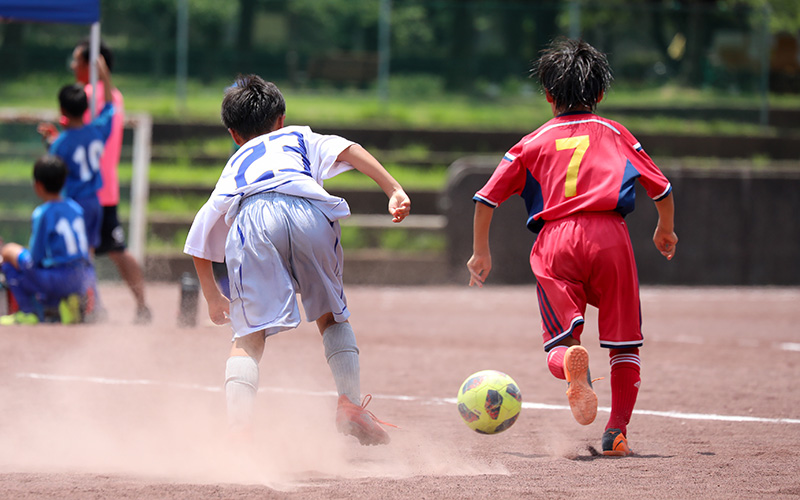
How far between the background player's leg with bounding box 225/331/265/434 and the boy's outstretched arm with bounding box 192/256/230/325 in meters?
0.18

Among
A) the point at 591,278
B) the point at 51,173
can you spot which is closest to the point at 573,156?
the point at 591,278

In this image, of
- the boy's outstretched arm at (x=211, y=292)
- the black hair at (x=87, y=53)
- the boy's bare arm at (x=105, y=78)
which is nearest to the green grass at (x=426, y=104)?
the black hair at (x=87, y=53)

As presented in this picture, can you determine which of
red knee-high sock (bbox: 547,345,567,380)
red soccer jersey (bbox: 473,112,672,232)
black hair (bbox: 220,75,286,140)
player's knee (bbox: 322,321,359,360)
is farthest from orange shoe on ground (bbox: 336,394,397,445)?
black hair (bbox: 220,75,286,140)

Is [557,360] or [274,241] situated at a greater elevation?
[274,241]

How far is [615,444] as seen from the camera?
400 centimetres

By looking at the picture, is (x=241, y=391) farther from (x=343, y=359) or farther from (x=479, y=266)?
(x=479, y=266)

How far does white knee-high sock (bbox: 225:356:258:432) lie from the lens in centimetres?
365

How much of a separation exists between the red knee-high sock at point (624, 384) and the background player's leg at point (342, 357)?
1.13m

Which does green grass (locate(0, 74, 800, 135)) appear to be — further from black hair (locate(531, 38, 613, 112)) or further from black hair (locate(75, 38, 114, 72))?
black hair (locate(531, 38, 613, 112))

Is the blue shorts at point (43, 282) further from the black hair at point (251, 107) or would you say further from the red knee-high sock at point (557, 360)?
the red knee-high sock at point (557, 360)

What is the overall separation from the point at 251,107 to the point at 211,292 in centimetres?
82

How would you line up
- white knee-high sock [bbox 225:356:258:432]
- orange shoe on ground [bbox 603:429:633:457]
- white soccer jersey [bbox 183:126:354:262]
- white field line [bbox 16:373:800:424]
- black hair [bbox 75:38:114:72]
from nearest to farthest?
white knee-high sock [bbox 225:356:258:432] → white soccer jersey [bbox 183:126:354:262] → orange shoe on ground [bbox 603:429:633:457] → white field line [bbox 16:373:800:424] → black hair [bbox 75:38:114:72]

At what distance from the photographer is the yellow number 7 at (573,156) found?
4.11 metres

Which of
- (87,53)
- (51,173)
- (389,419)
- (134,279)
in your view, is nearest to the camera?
(389,419)
